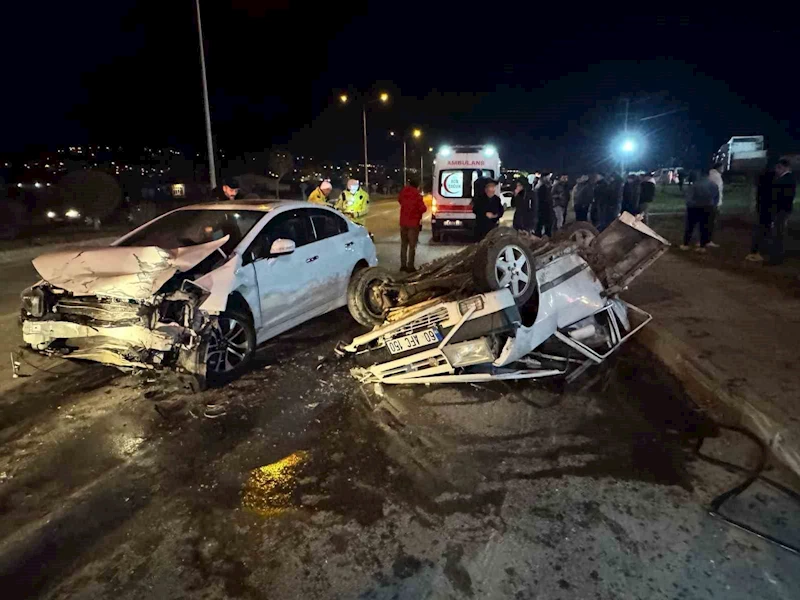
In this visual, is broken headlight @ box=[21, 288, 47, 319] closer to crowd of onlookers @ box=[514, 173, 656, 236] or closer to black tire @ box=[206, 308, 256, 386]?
black tire @ box=[206, 308, 256, 386]

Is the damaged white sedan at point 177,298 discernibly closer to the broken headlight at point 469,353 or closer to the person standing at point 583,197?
the broken headlight at point 469,353

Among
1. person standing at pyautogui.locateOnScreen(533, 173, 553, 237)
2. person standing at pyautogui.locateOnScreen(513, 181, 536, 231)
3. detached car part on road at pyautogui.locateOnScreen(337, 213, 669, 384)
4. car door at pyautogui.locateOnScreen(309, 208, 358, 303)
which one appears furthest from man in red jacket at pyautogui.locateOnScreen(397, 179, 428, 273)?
detached car part on road at pyautogui.locateOnScreen(337, 213, 669, 384)

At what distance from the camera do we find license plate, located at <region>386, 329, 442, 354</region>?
5.02 metres

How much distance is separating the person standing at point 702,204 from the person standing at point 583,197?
8.76 ft

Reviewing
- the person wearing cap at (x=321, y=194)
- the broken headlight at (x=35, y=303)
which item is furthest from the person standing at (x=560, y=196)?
the broken headlight at (x=35, y=303)

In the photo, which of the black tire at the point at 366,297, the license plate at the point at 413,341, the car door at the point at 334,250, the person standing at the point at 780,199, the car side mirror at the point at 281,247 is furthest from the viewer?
the person standing at the point at 780,199

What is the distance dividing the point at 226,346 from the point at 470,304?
94.0 inches

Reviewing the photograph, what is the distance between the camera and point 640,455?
13.7 ft

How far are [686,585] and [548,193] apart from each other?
9629 mm

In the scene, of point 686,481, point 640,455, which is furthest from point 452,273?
point 686,481

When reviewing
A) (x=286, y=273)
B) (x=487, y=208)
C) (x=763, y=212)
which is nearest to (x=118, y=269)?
(x=286, y=273)

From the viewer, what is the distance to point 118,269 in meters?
5.22

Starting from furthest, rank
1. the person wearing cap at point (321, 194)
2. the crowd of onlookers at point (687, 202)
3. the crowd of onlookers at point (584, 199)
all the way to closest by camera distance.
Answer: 1. the person wearing cap at point (321, 194)
2. the crowd of onlookers at point (584, 199)
3. the crowd of onlookers at point (687, 202)

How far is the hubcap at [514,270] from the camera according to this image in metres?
5.30
